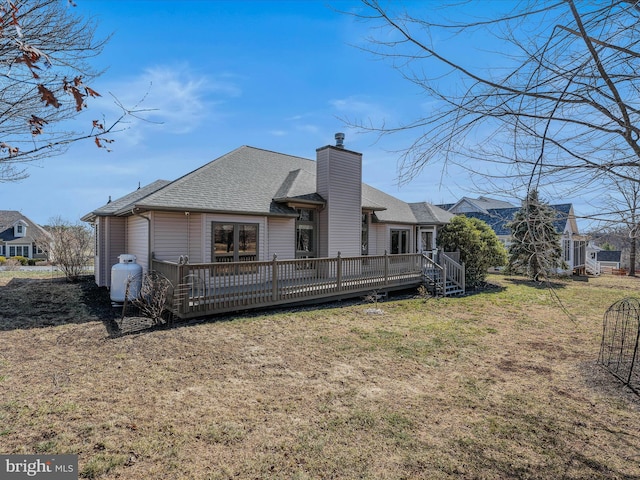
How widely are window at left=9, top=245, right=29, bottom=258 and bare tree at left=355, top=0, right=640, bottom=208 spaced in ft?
169

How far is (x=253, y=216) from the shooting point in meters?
11.0

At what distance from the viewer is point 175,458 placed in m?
3.09

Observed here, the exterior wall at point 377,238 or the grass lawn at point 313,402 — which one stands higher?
the exterior wall at point 377,238

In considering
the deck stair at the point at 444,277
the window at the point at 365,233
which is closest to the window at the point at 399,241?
the window at the point at 365,233

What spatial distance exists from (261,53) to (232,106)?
14.2 feet

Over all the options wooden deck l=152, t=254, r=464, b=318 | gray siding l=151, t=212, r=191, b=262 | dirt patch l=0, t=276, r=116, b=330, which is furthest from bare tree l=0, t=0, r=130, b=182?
dirt patch l=0, t=276, r=116, b=330

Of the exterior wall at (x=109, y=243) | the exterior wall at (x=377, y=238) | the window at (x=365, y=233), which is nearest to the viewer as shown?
the exterior wall at (x=109, y=243)

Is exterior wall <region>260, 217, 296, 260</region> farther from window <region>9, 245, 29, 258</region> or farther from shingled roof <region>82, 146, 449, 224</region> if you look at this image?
window <region>9, 245, 29, 258</region>

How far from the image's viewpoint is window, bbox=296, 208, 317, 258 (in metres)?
12.6

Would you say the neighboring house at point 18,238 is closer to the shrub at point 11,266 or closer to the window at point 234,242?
the shrub at point 11,266

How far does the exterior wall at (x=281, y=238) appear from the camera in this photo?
11.6 metres

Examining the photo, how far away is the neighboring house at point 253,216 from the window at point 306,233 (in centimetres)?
4

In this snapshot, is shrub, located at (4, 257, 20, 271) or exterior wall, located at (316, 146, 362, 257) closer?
exterior wall, located at (316, 146, 362, 257)

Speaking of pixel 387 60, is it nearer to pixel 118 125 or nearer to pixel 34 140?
pixel 118 125
